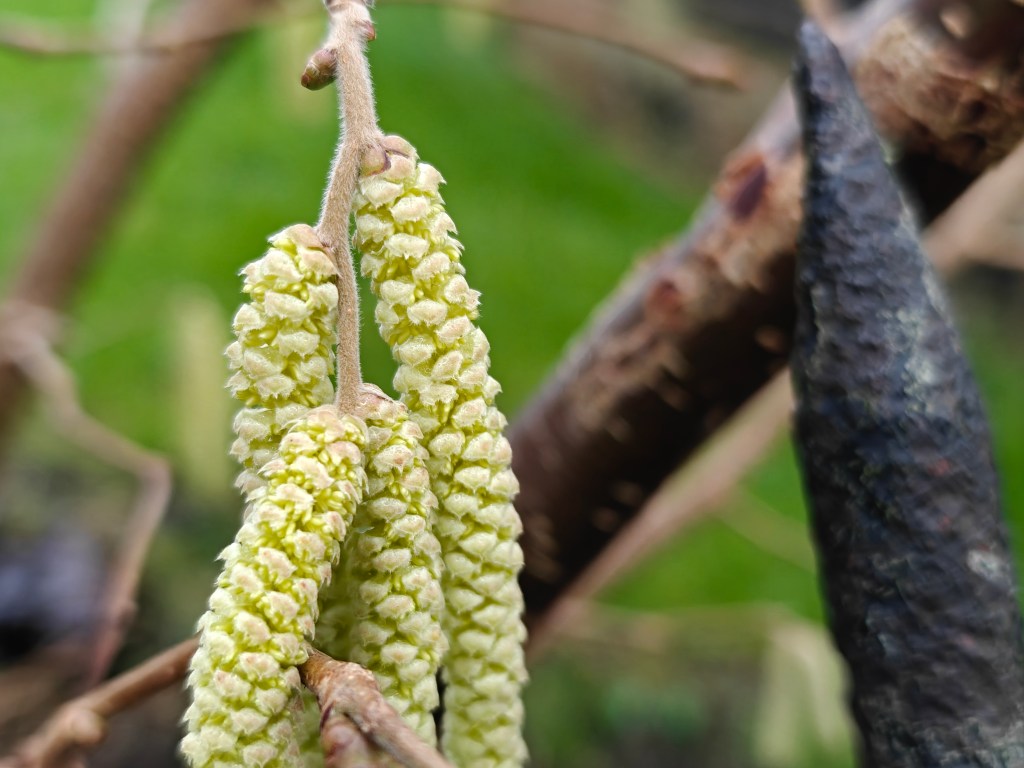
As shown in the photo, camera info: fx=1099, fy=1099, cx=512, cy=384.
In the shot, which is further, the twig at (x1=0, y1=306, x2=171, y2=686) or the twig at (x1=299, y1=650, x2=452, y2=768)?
the twig at (x1=0, y1=306, x2=171, y2=686)

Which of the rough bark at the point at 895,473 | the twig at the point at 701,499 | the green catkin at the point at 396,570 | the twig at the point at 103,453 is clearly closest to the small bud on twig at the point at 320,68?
the green catkin at the point at 396,570

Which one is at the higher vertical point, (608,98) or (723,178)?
(723,178)

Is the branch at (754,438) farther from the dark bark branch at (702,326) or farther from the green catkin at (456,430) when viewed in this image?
the green catkin at (456,430)

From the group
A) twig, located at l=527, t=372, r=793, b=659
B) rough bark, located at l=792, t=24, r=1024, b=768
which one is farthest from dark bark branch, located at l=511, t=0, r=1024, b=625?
twig, located at l=527, t=372, r=793, b=659

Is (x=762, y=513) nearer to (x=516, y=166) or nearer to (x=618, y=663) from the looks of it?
(x=618, y=663)

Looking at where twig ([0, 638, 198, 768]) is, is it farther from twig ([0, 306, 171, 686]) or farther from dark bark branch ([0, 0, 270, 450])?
dark bark branch ([0, 0, 270, 450])

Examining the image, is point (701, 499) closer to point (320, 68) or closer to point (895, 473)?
point (895, 473)

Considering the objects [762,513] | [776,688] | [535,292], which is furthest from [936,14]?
[535,292]
